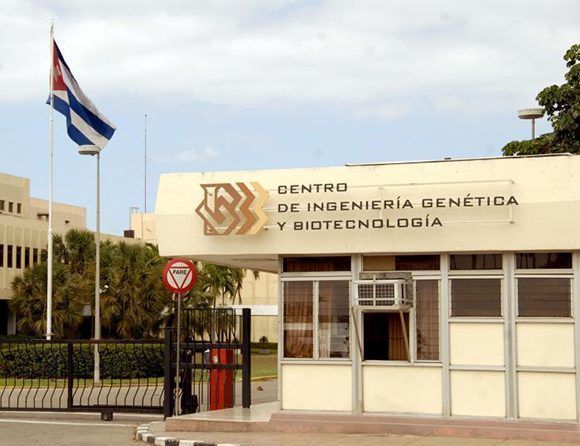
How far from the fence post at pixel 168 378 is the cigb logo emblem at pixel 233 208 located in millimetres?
2714

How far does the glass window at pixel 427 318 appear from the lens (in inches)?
664

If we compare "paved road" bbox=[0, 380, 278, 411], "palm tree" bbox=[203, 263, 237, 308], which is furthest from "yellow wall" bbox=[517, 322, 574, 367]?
"palm tree" bbox=[203, 263, 237, 308]

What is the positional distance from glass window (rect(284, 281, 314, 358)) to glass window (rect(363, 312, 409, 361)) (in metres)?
1.00

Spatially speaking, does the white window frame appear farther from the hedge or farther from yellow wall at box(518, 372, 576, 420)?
the hedge

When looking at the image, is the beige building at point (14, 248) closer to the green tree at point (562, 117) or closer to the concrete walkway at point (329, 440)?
the green tree at point (562, 117)

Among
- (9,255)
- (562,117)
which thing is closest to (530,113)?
(562,117)

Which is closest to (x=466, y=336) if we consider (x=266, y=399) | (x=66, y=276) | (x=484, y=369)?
(x=484, y=369)

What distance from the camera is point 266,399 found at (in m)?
27.2

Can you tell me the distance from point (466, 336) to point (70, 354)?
922 centimetres

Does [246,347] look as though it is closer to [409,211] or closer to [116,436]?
[116,436]

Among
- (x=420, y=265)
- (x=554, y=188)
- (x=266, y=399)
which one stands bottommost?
(x=266, y=399)

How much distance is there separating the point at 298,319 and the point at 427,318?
225 centimetres

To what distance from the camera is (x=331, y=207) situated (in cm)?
1728

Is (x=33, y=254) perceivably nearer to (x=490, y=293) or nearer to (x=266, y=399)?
(x=266, y=399)
